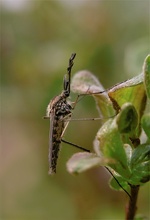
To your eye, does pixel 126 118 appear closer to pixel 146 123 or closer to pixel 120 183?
pixel 146 123

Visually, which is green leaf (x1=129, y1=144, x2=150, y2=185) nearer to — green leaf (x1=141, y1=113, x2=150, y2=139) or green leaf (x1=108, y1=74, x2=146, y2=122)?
green leaf (x1=141, y1=113, x2=150, y2=139)

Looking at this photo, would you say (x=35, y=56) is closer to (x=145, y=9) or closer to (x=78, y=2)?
(x=78, y=2)

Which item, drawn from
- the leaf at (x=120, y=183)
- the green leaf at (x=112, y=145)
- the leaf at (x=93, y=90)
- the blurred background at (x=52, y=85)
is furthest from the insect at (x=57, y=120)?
the blurred background at (x=52, y=85)

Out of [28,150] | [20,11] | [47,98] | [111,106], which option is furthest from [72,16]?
[111,106]

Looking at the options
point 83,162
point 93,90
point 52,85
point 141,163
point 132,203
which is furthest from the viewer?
point 52,85

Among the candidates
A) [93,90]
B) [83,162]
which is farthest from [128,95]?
[83,162]
